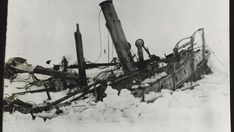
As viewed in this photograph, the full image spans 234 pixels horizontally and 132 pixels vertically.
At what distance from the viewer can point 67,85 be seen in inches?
44.0

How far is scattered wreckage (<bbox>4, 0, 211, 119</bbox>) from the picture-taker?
1.10 metres

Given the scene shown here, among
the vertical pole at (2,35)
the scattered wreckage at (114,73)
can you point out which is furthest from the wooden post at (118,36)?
the vertical pole at (2,35)

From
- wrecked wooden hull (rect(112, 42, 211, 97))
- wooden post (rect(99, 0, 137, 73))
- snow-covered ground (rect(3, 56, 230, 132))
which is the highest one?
wooden post (rect(99, 0, 137, 73))

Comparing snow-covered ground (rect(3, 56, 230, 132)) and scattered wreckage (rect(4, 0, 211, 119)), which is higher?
scattered wreckage (rect(4, 0, 211, 119))

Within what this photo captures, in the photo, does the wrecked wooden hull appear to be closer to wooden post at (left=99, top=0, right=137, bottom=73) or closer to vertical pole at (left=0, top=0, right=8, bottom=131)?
wooden post at (left=99, top=0, right=137, bottom=73)

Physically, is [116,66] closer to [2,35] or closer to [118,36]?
[118,36]

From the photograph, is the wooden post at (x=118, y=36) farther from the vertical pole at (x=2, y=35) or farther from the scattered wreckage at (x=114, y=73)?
the vertical pole at (x=2, y=35)

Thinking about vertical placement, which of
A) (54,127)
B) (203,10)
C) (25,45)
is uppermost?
(203,10)

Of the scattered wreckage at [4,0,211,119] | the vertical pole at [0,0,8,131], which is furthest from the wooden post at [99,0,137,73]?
the vertical pole at [0,0,8,131]

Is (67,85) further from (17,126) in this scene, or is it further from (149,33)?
(149,33)

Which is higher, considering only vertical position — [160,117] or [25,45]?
[25,45]

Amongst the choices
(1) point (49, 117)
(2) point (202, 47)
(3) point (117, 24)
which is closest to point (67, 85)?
(1) point (49, 117)

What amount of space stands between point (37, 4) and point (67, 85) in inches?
10.3

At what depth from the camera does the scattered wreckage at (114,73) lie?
3.62 feet
